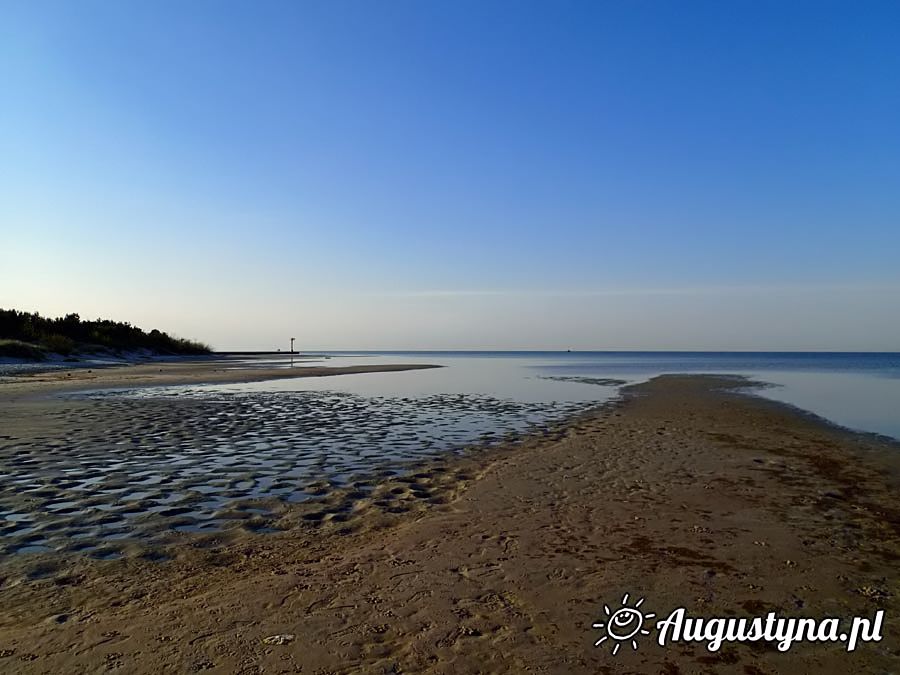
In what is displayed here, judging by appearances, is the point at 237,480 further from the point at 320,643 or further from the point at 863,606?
the point at 863,606

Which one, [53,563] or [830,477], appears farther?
[830,477]

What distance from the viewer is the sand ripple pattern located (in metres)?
7.96

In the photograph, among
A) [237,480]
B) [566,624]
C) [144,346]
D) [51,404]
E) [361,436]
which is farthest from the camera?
[144,346]

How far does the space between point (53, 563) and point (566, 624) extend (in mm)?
6071

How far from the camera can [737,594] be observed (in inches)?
221

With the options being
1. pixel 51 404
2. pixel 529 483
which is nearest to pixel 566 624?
pixel 529 483

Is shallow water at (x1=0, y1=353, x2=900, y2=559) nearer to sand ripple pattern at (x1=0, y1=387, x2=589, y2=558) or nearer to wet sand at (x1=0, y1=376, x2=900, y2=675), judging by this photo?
sand ripple pattern at (x1=0, y1=387, x2=589, y2=558)
